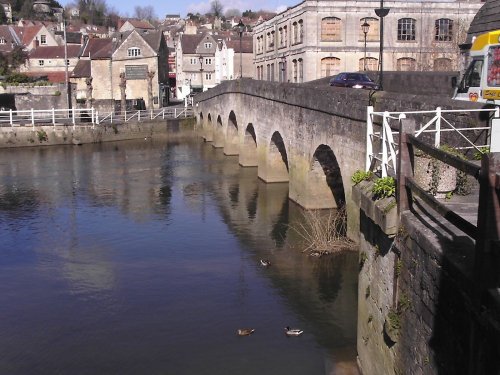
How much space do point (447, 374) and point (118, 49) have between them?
206 feet

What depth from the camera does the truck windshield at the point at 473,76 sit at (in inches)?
688

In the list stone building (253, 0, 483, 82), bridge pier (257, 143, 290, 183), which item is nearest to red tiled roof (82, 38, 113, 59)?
stone building (253, 0, 483, 82)

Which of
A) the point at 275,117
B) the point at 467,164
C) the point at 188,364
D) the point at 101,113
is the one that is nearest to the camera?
the point at 467,164

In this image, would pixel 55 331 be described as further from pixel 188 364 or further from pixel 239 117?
pixel 239 117

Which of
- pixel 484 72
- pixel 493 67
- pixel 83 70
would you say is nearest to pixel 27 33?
pixel 83 70

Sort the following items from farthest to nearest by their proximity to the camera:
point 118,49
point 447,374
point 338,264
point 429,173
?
point 118,49, point 338,264, point 429,173, point 447,374

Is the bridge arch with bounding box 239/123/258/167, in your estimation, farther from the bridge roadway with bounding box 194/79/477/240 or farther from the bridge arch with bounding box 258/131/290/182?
the bridge arch with bounding box 258/131/290/182

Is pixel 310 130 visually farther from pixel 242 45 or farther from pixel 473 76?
pixel 242 45

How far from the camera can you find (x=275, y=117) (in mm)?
26672

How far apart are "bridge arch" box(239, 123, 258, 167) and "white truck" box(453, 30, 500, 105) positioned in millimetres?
16681

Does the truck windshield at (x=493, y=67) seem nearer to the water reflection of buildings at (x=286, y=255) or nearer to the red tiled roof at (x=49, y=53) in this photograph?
the water reflection of buildings at (x=286, y=255)

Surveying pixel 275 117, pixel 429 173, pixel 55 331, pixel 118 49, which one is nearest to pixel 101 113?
pixel 118 49

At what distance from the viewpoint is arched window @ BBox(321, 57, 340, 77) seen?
48.1 metres

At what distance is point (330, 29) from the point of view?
47344 mm
